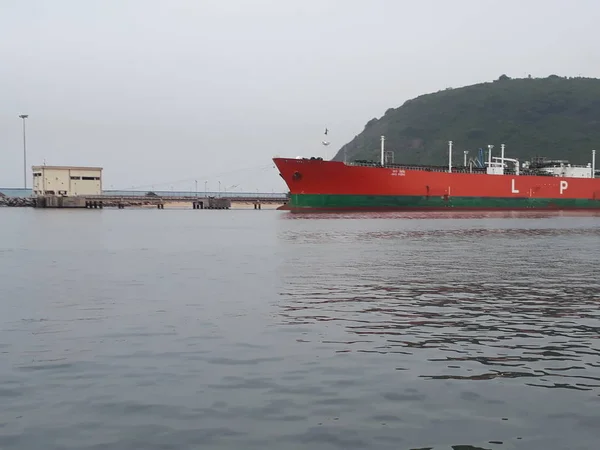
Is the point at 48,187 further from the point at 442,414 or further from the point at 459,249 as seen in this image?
the point at 442,414

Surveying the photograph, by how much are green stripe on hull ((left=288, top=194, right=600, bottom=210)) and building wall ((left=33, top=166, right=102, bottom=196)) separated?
5797cm

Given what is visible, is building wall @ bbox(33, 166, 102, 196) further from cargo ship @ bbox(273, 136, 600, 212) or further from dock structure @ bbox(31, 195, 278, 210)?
cargo ship @ bbox(273, 136, 600, 212)

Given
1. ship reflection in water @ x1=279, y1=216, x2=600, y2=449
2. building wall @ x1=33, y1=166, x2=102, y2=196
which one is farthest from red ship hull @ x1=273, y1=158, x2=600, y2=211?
building wall @ x1=33, y1=166, x2=102, y2=196

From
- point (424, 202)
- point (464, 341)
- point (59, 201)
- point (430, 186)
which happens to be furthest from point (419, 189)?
point (464, 341)

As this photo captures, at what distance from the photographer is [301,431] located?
7.15 metres

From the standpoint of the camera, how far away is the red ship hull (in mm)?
79750

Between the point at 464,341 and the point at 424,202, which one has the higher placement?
the point at 424,202

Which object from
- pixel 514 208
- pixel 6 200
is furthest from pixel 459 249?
pixel 6 200

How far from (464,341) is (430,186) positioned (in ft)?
252

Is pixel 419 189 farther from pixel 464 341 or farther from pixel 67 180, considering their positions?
pixel 464 341

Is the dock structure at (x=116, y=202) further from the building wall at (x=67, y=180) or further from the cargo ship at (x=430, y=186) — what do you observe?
the cargo ship at (x=430, y=186)

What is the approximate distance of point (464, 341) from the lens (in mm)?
11461

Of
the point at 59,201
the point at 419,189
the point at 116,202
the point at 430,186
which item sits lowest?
the point at 116,202

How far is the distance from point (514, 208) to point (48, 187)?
272 ft
